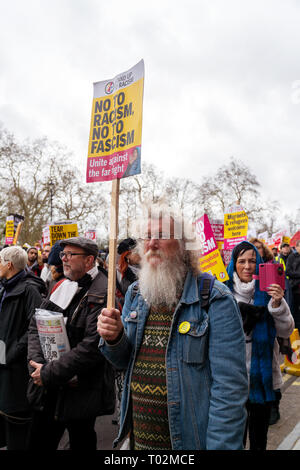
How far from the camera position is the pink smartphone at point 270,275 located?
10.0 ft

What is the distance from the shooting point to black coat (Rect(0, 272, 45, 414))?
3219 mm

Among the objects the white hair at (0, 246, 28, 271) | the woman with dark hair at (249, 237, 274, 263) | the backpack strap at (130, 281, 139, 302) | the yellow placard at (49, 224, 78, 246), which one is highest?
the yellow placard at (49, 224, 78, 246)

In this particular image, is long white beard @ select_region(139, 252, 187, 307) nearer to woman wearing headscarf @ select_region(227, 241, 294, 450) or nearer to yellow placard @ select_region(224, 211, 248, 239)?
woman wearing headscarf @ select_region(227, 241, 294, 450)

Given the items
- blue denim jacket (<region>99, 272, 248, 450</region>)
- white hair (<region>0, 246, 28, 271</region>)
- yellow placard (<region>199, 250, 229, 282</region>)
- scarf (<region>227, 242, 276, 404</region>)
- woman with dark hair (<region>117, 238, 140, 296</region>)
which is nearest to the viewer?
blue denim jacket (<region>99, 272, 248, 450</region>)

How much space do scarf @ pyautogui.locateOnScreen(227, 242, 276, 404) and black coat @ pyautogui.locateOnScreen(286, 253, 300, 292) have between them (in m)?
4.90

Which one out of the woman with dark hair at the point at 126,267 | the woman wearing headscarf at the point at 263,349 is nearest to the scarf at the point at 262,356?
the woman wearing headscarf at the point at 263,349

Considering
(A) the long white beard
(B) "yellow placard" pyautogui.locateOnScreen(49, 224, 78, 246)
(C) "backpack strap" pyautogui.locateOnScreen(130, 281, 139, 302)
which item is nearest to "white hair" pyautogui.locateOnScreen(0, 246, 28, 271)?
(C) "backpack strap" pyautogui.locateOnScreen(130, 281, 139, 302)

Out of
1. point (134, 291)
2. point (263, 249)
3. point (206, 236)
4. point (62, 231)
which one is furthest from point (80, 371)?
point (62, 231)

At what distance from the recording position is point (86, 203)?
3831 cm

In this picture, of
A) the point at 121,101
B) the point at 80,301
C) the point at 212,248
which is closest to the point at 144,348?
the point at 80,301

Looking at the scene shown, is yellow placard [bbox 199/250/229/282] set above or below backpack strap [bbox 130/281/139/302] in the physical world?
above
